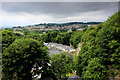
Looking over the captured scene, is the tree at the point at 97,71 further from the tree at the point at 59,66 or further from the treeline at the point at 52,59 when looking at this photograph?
the tree at the point at 59,66

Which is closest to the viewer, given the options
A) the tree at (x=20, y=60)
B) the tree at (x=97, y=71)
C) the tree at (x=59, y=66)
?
the tree at (x=20, y=60)

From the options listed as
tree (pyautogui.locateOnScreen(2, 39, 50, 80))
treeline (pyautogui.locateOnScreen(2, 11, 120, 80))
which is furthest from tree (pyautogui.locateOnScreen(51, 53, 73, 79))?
tree (pyautogui.locateOnScreen(2, 39, 50, 80))

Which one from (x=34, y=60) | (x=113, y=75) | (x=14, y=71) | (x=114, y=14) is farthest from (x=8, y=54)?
(x=114, y=14)

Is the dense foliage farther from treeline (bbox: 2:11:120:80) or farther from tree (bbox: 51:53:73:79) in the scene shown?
tree (bbox: 51:53:73:79)

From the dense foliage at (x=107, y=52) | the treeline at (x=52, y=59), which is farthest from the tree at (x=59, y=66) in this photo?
the dense foliage at (x=107, y=52)

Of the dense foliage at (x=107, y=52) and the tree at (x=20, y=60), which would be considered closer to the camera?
the tree at (x=20, y=60)

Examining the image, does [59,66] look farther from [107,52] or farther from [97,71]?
[107,52]

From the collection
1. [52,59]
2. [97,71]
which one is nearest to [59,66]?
[52,59]

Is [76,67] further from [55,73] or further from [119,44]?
[119,44]

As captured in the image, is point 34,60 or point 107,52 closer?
point 34,60
